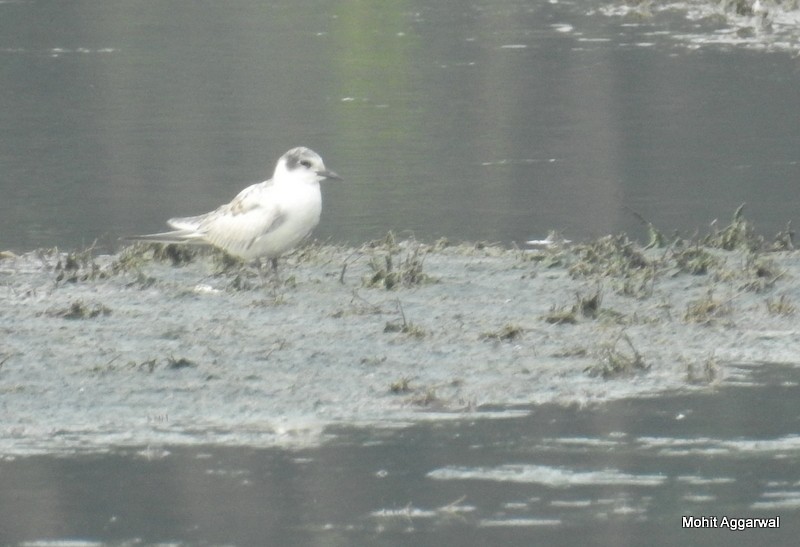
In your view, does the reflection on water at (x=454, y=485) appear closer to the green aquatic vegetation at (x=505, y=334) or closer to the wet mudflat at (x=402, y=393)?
the wet mudflat at (x=402, y=393)

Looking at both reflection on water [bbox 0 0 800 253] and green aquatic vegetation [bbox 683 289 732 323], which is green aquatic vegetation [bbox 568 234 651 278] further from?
reflection on water [bbox 0 0 800 253]

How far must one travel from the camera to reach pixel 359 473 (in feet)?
17.4

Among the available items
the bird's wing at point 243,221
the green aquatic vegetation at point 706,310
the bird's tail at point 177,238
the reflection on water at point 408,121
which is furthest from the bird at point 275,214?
the green aquatic vegetation at point 706,310

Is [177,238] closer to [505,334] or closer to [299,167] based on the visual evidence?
[299,167]

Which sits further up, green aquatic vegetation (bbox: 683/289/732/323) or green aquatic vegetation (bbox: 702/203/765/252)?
green aquatic vegetation (bbox: 683/289/732/323)

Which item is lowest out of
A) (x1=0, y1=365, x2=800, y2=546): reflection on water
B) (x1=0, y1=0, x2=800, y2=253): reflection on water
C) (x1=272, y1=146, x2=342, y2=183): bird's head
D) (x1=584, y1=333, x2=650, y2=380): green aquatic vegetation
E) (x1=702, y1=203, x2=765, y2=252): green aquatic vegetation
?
(x1=0, y1=0, x2=800, y2=253): reflection on water

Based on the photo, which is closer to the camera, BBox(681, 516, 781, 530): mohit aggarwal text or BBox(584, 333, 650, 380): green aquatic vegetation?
BBox(681, 516, 781, 530): mohit aggarwal text

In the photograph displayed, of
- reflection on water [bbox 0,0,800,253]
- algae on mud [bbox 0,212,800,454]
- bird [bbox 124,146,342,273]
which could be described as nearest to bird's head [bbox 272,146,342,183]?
bird [bbox 124,146,342,273]

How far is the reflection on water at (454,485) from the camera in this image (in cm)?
476

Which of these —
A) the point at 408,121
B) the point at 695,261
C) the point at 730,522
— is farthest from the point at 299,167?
the point at 408,121

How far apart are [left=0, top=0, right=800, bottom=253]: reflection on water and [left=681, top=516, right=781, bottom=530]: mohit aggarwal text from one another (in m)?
5.09

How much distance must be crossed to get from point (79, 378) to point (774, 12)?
16202mm

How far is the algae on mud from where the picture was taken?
19.8ft

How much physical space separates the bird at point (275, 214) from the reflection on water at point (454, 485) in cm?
250
